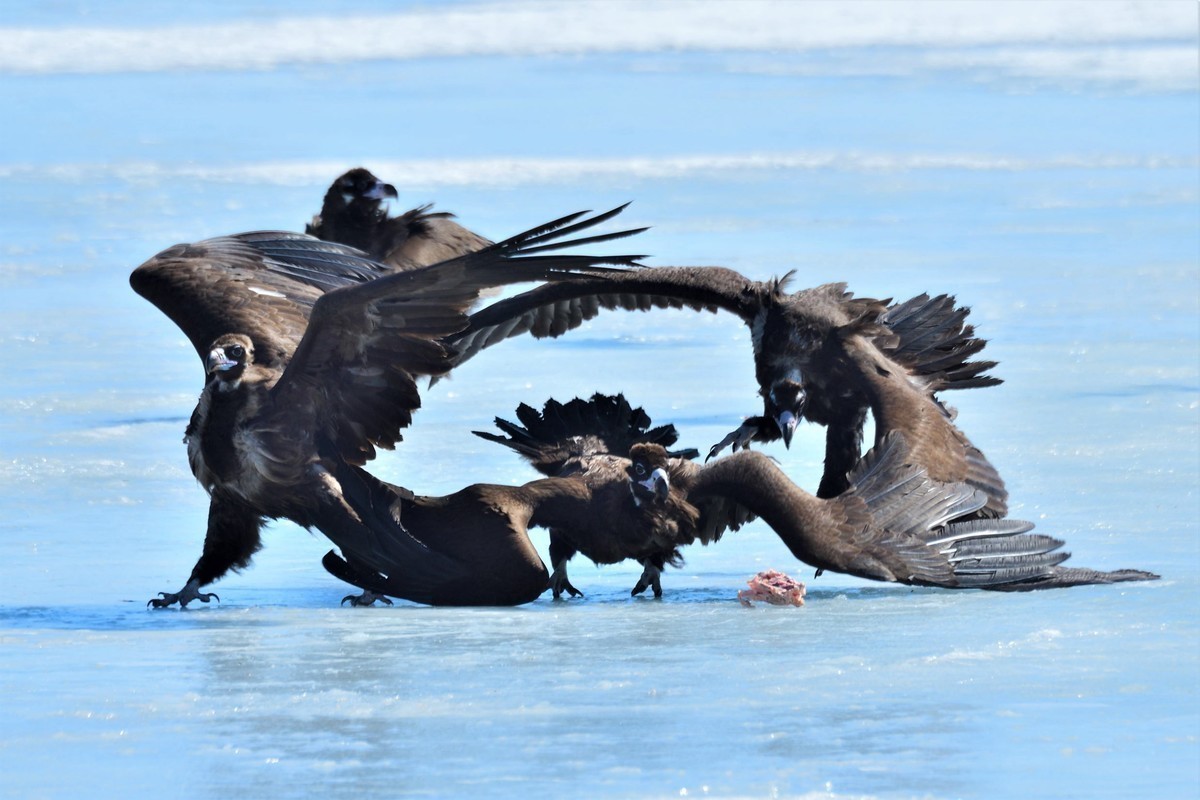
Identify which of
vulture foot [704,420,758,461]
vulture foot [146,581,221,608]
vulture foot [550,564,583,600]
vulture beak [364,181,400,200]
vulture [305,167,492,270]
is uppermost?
vulture beak [364,181,400,200]

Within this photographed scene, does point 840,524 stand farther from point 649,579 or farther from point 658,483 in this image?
point 649,579

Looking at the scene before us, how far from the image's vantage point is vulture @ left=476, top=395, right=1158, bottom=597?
798 cm

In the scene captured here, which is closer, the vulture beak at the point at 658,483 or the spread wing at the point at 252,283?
the vulture beak at the point at 658,483

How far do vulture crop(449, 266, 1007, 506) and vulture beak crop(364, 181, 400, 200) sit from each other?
1.62 m

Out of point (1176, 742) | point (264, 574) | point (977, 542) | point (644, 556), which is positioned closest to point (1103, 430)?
point (977, 542)

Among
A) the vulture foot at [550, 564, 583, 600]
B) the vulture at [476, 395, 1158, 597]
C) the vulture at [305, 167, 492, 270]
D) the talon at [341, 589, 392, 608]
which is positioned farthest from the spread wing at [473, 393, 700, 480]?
the vulture at [305, 167, 492, 270]

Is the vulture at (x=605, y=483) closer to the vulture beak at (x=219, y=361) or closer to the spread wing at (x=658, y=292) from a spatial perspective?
the spread wing at (x=658, y=292)

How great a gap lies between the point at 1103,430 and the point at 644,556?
3330 millimetres

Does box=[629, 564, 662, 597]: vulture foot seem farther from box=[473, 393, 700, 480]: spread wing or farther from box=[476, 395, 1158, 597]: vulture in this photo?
box=[473, 393, 700, 480]: spread wing

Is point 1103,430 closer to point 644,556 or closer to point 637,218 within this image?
point 644,556

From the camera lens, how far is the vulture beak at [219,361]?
26.1 ft

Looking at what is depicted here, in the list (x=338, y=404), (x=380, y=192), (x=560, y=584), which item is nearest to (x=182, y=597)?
(x=338, y=404)

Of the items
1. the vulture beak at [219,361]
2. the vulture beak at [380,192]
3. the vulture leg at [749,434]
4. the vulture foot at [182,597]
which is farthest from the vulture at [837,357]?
the vulture beak at [380,192]

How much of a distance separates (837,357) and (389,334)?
2.12 meters
